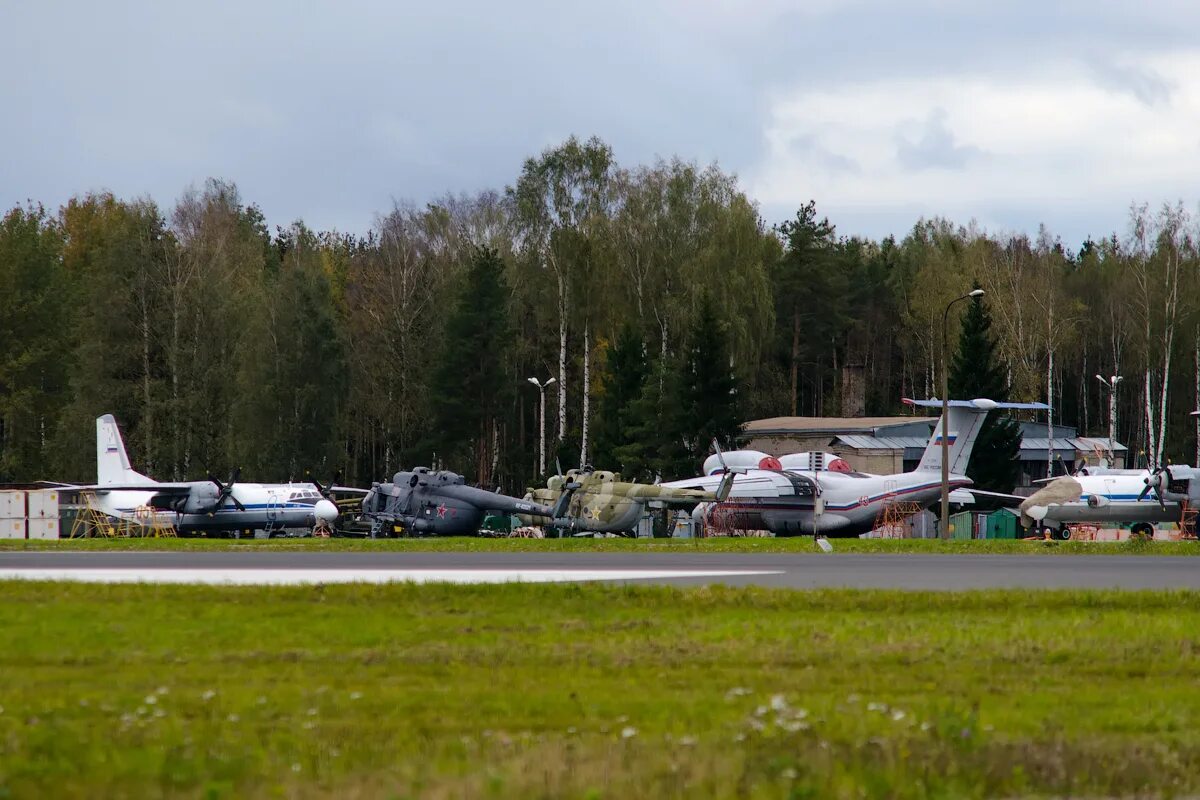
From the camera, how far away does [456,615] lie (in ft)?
53.1

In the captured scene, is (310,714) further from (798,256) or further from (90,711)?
(798,256)

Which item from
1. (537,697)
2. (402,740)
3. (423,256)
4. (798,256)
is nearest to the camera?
(402,740)

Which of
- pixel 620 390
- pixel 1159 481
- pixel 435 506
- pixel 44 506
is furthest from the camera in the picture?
pixel 620 390

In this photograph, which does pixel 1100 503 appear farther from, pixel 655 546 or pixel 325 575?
pixel 325 575

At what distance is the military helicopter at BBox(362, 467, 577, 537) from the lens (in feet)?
170

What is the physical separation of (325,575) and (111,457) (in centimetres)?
4123

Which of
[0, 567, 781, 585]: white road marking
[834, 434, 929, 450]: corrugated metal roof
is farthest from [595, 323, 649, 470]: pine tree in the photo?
[0, 567, 781, 585]: white road marking

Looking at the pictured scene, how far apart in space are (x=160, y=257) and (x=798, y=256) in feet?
136

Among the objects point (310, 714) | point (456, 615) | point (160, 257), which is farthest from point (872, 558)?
point (160, 257)

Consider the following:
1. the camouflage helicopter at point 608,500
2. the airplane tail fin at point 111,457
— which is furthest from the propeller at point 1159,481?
the airplane tail fin at point 111,457

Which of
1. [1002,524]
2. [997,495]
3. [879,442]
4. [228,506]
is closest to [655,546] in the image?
[997,495]

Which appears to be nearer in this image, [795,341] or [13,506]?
[13,506]

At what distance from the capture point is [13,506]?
52.8m

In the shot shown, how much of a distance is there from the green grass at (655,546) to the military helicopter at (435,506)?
1214cm
